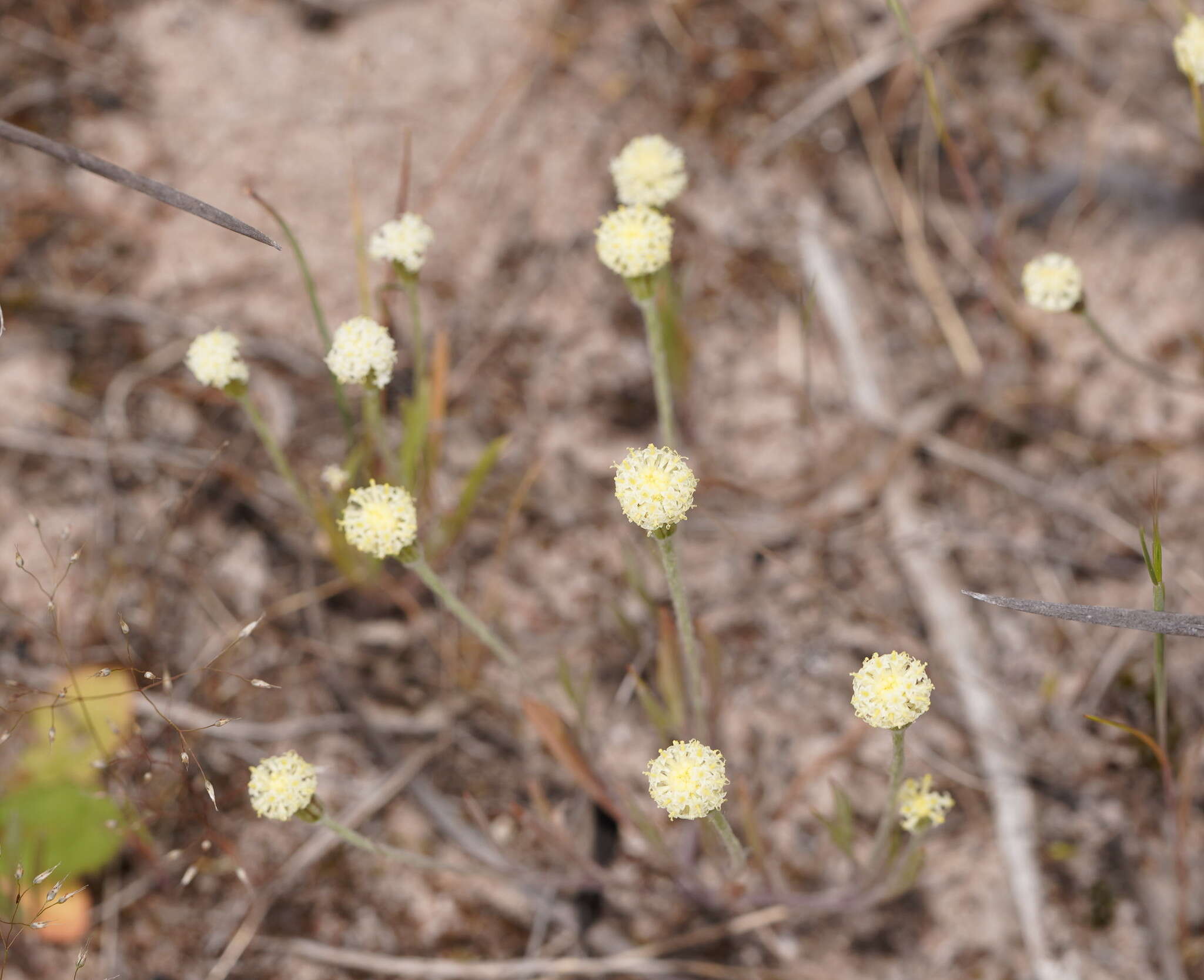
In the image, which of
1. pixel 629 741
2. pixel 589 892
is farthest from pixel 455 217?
pixel 589 892

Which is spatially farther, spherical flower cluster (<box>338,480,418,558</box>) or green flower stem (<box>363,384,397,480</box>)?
green flower stem (<box>363,384,397,480</box>)

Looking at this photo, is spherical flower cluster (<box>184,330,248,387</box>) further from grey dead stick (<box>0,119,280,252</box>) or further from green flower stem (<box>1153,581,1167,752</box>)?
green flower stem (<box>1153,581,1167,752</box>)

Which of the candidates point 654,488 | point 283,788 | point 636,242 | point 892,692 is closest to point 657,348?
point 636,242

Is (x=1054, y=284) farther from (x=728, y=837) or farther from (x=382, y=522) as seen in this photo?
(x=382, y=522)

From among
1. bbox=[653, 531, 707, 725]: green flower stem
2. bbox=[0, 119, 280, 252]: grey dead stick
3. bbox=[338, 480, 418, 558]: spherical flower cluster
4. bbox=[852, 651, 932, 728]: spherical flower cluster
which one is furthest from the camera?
bbox=[338, 480, 418, 558]: spherical flower cluster

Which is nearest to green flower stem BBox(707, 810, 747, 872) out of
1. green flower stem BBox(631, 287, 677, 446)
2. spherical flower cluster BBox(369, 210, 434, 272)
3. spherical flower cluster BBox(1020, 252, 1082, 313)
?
green flower stem BBox(631, 287, 677, 446)
